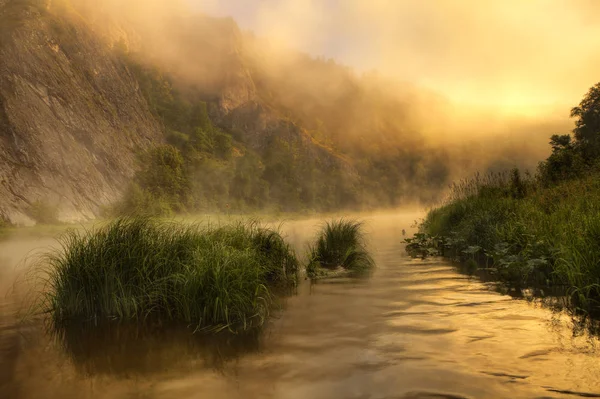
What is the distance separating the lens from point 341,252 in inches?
596

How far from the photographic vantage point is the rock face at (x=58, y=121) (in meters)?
59.2

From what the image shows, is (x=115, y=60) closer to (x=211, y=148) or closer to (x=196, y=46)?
(x=211, y=148)

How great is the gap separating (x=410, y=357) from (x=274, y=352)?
6.32ft

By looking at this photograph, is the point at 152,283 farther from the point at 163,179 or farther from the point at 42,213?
the point at 163,179

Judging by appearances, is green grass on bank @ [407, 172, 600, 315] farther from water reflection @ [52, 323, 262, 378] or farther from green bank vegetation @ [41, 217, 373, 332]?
water reflection @ [52, 323, 262, 378]

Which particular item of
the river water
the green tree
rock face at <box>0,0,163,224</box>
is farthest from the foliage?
the river water

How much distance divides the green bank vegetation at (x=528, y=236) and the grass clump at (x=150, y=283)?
597 centimetres

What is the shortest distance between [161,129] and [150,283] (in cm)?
10595

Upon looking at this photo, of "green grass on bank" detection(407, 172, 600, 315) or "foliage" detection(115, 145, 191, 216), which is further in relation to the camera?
"foliage" detection(115, 145, 191, 216)

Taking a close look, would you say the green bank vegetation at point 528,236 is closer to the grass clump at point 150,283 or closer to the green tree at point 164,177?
the grass clump at point 150,283

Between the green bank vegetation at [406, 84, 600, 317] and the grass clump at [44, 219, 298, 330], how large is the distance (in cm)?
597

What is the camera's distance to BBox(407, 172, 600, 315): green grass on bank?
8.41 metres

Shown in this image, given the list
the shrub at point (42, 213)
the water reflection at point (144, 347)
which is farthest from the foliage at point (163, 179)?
the water reflection at point (144, 347)

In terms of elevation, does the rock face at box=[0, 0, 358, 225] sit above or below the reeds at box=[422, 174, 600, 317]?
above
